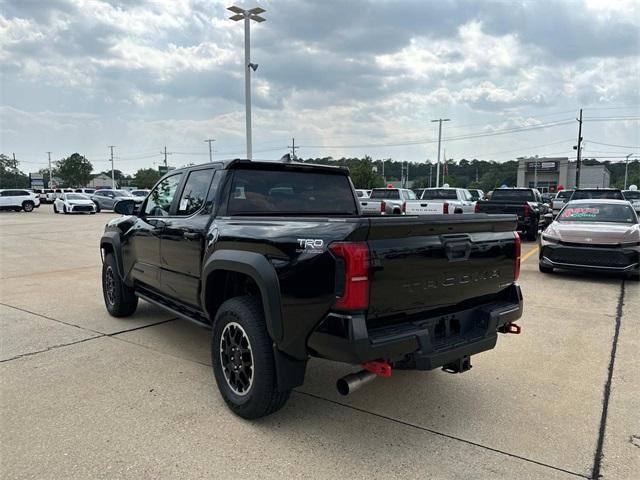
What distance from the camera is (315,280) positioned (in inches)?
110

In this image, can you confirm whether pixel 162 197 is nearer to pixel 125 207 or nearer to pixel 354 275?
pixel 125 207

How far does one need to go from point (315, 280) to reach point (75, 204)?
3258cm

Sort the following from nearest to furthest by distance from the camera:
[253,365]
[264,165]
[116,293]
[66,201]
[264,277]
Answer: [264,277]
[253,365]
[264,165]
[116,293]
[66,201]

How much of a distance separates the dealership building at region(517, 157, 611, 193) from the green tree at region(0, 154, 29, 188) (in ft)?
370

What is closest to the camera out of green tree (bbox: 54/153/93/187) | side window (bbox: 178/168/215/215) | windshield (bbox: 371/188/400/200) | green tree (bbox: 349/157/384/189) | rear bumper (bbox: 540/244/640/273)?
side window (bbox: 178/168/215/215)

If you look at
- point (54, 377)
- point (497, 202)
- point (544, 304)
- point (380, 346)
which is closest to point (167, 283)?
point (54, 377)

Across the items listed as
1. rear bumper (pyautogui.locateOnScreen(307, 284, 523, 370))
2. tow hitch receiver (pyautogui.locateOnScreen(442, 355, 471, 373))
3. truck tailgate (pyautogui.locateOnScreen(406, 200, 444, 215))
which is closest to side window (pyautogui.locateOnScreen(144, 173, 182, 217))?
rear bumper (pyautogui.locateOnScreen(307, 284, 523, 370))

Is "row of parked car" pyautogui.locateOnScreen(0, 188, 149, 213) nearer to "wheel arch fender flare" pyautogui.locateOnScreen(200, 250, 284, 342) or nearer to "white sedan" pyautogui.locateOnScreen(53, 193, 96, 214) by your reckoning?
"white sedan" pyautogui.locateOnScreen(53, 193, 96, 214)

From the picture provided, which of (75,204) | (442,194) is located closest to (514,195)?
(442,194)

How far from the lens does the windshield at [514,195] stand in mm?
15906

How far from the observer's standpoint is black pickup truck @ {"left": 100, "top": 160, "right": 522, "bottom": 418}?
273 centimetres

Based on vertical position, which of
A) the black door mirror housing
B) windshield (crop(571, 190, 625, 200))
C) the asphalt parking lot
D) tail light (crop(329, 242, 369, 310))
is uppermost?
windshield (crop(571, 190, 625, 200))

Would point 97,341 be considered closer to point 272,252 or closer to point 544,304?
point 272,252

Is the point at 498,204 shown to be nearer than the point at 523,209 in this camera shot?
No
